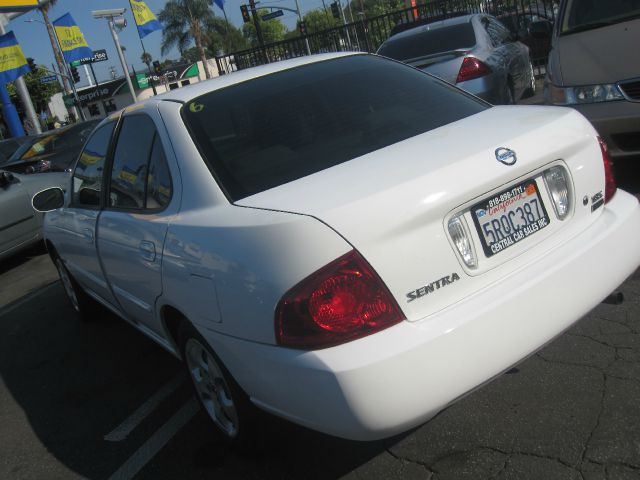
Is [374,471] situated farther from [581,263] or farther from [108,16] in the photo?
[108,16]

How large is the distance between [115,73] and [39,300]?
365 feet

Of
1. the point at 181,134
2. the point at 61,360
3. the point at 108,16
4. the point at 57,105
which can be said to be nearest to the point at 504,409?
the point at 181,134

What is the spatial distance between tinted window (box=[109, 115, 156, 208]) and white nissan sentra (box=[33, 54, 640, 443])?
0.02m

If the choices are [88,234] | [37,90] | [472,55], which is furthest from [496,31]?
[37,90]

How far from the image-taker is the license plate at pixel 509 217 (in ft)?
7.83

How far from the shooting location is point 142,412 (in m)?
3.66

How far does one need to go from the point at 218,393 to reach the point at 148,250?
0.71 meters

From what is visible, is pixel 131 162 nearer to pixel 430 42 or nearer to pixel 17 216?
pixel 17 216

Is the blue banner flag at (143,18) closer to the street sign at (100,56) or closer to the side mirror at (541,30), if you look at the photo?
the side mirror at (541,30)

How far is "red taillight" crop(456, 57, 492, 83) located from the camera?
771cm

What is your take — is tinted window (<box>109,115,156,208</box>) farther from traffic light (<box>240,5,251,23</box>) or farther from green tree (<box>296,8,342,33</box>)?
green tree (<box>296,8,342,33</box>)

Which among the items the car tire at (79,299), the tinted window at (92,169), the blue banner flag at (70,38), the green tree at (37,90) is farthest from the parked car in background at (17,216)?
the green tree at (37,90)

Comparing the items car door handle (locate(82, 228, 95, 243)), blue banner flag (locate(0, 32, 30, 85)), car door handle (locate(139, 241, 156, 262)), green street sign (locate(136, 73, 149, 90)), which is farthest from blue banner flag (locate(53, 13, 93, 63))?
green street sign (locate(136, 73, 149, 90))

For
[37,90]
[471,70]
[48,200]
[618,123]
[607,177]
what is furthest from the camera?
[37,90]
